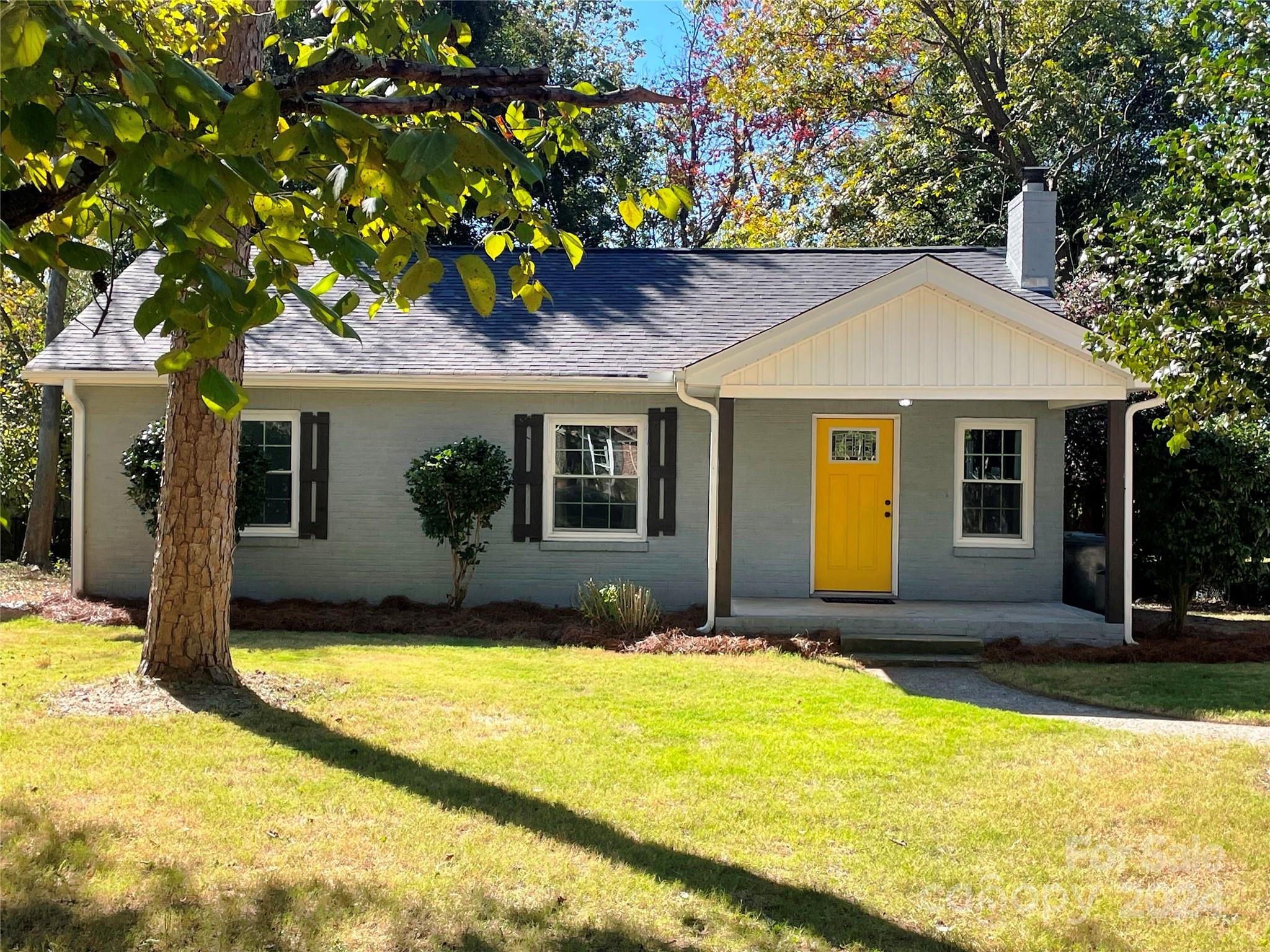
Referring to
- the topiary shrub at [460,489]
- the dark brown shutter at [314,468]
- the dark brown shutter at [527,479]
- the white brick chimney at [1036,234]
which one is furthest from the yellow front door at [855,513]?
the dark brown shutter at [314,468]

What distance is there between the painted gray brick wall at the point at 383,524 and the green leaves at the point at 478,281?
30.3 ft

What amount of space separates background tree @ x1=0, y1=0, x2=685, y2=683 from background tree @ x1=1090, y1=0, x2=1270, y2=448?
3.56 m

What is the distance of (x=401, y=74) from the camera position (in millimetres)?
3264

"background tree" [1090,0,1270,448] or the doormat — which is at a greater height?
"background tree" [1090,0,1270,448]

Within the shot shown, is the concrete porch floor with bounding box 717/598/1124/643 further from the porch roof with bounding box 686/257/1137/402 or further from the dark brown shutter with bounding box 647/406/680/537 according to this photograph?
the porch roof with bounding box 686/257/1137/402

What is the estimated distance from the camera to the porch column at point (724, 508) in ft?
34.6

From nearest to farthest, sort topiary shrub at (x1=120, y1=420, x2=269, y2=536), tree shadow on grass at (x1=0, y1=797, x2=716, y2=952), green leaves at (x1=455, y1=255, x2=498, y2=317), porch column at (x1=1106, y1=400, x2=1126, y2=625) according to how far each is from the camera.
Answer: green leaves at (x1=455, y1=255, x2=498, y2=317) < tree shadow on grass at (x1=0, y1=797, x2=716, y2=952) < porch column at (x1=1106, y1=400, x2=1126, y2=625) < topiary shrub at (x1=120, y1=420, x2=269, y2=536)

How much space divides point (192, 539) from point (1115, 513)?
8.47 meters

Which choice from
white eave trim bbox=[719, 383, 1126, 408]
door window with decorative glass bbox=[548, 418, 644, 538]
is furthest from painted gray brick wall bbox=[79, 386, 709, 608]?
white eave trim bbox=[719, 383, 1126, 408]

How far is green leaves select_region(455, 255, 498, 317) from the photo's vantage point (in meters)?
2.73

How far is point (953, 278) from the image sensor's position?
10047 mm

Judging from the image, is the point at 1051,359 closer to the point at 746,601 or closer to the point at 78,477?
the point at 746,601

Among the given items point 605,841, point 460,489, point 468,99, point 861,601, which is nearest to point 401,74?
point 468,99

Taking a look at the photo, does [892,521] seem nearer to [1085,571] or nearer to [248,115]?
[1085,571]
